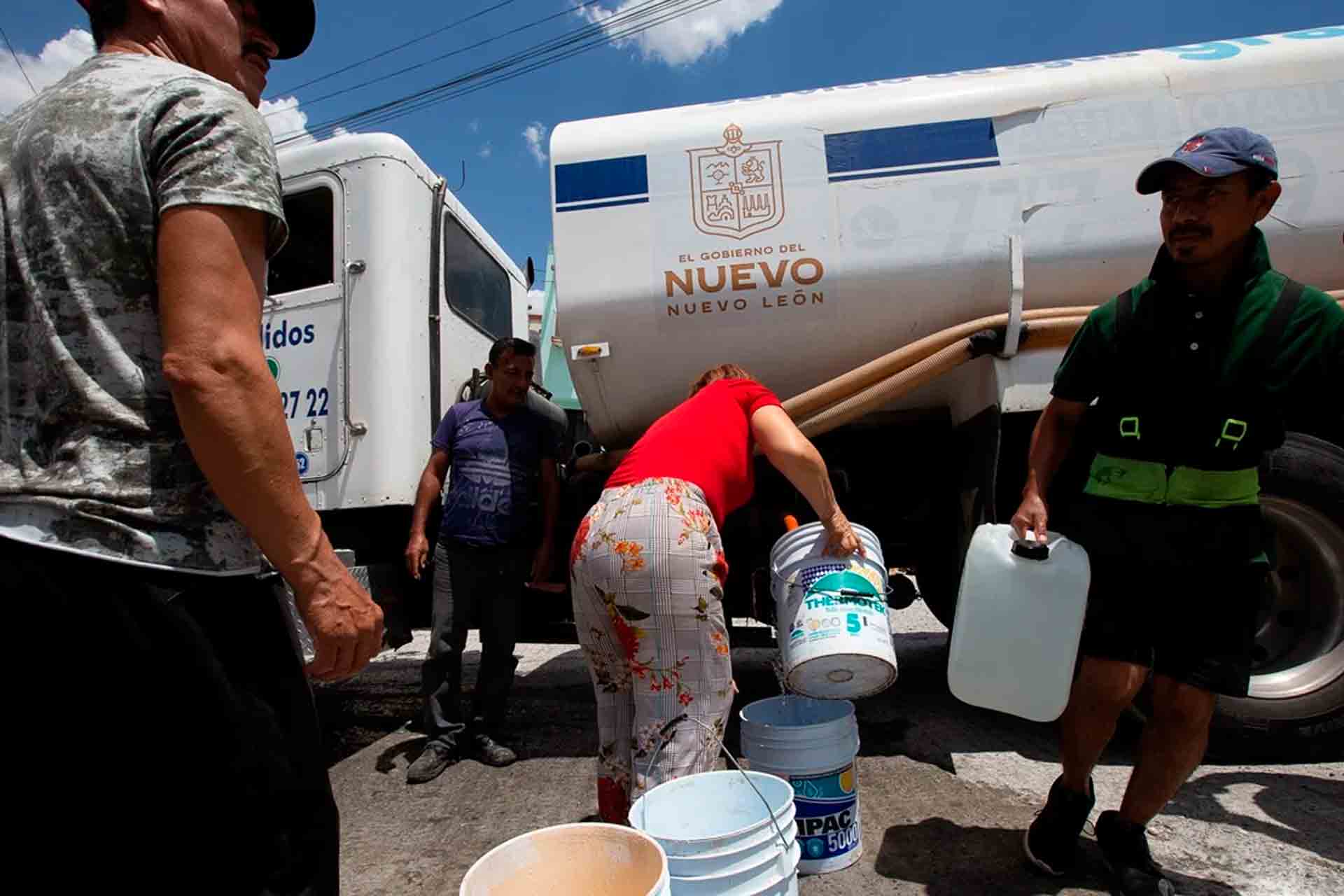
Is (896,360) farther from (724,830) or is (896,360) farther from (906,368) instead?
(724,830)

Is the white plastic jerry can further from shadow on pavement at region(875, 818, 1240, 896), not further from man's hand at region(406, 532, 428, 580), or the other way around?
man's hand at region(406, 532, 428, 580)

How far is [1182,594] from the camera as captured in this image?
6.78ft

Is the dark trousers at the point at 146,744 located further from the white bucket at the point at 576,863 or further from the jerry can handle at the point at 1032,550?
the jerry can handle at the point at 1032,550

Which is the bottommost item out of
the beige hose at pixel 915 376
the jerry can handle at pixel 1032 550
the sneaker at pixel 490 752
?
the sneaker at pixel 490 752

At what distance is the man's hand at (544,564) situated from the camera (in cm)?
344

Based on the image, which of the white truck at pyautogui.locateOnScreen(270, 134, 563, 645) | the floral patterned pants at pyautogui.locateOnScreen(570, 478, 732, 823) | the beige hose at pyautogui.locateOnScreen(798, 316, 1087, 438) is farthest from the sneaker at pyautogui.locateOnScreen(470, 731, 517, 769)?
the beige hose at pyautogui.locateOnScreen(798, 316, 1087, 438)

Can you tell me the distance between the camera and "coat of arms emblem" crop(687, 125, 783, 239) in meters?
3.18

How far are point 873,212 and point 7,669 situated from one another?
9.67 ft

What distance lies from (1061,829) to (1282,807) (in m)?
1.03

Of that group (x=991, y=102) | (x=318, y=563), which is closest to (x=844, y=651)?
(x=318, y=563)

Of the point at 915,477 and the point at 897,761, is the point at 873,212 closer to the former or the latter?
the point at 915,477

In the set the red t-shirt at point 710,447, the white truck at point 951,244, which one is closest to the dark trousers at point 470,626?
the white truck at point 951,244

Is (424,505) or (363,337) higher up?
(363,337)

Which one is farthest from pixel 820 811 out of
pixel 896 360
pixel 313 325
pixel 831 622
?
pixel 313 325
